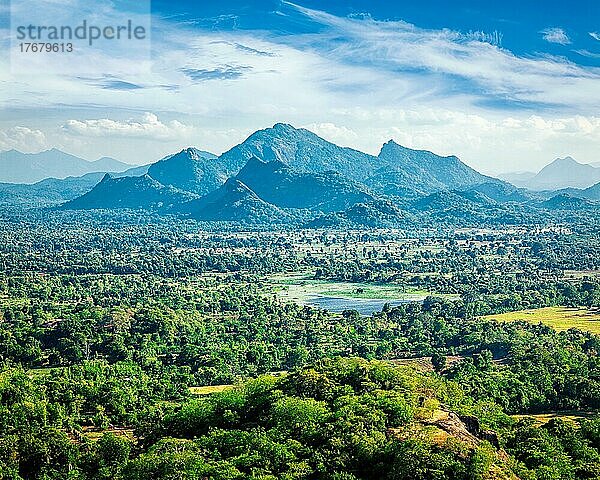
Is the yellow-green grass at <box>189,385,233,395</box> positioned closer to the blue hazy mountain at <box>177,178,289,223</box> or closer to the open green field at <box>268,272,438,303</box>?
the open green field at <box>268,272,438,303</box>

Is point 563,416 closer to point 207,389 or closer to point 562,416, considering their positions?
point 562,416

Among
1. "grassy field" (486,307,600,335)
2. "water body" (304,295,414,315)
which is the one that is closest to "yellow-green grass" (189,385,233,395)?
"water body" (304,295,414,315)

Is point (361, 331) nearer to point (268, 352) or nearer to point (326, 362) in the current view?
point (268, 352)

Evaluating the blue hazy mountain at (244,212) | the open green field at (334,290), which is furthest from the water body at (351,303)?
the blue hazy mountain at (244,212)

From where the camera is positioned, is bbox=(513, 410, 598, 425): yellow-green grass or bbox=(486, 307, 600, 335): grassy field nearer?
bbox=(513, 410, 598, 425): yellow-green grass

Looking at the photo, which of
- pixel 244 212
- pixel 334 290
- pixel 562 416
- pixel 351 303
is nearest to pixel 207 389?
pixel 562 416

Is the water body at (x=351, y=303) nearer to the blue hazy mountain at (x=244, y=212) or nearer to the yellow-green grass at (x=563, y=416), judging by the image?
the yellow-green grass at (x=563, y=416)
